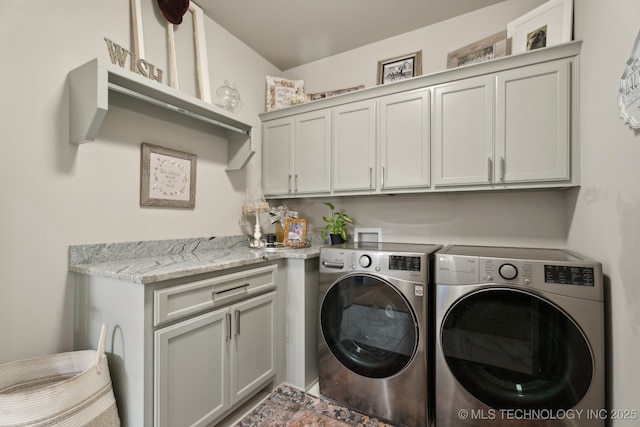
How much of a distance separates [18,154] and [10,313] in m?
0.70

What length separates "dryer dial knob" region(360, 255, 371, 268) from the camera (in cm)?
167

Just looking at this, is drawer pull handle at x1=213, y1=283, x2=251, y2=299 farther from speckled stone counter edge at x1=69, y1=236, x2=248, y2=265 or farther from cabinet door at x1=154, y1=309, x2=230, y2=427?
speckled stone counter edge at x1=69, y1=236, x2=248, y2=265

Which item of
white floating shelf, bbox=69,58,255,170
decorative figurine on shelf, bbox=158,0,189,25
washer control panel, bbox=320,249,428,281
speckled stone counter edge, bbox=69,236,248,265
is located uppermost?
decorative figurine on shelf, bbox=158,0,189,25

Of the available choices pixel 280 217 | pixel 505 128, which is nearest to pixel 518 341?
pixel 505 128

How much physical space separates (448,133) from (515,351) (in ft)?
4.18

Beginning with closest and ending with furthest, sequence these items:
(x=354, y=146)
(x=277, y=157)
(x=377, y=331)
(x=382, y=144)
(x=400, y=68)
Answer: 1. (x=377, y=331)
2. (x=382, y=144)
3. (x=354, y=146)
4. (x=400, y=68)
5. (x=277, y=157)

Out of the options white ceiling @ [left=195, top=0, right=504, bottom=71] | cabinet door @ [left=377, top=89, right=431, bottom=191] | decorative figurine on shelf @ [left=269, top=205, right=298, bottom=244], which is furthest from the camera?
decorative figurine on shelf @ [left=269, top=205, right=298, bottom=244]

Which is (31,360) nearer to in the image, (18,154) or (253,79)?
(18,154)

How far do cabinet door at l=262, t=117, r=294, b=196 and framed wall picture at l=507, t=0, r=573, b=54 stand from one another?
5.45ft

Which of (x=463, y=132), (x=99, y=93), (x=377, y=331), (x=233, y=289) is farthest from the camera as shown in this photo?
(x=463, y=132)

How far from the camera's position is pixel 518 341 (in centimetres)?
134

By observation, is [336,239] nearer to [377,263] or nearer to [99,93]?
[377,263]

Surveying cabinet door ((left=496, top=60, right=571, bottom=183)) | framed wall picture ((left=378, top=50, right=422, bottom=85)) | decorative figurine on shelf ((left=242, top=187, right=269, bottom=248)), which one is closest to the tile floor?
decorative figurine on shelf ((left=242, top=187, right=269, bottom=248))

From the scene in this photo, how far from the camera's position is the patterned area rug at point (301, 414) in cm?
162
